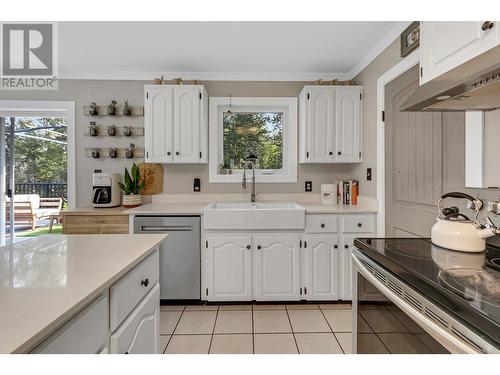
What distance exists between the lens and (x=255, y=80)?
2.97 m

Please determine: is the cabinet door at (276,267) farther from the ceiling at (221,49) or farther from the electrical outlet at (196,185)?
the ceiling at (221,49)

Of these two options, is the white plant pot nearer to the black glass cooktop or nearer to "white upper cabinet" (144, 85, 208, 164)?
"white upper cabinet" (144, 85, 208, 164)

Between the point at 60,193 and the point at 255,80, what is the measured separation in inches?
103

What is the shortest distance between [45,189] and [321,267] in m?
3.19

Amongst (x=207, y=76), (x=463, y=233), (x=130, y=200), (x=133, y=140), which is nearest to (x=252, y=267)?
(x=130, y=200)

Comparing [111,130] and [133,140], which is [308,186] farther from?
[111,130]

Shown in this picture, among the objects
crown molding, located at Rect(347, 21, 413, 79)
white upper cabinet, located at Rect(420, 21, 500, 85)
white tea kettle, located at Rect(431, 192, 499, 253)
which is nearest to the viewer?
white upper cabinet, located at Rect(420, 21, 500, 85)

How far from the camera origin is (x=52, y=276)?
2.72ft

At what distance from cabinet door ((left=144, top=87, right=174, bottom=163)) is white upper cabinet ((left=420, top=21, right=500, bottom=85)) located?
2.14 metres

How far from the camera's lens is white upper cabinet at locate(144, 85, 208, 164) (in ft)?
8.70

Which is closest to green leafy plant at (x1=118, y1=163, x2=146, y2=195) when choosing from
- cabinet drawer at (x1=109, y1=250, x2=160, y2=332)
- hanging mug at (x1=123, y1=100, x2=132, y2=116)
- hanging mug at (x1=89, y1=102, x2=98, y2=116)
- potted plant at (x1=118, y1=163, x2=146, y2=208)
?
potted plant at (x1=118, y1=163, x2=146, y2=208)

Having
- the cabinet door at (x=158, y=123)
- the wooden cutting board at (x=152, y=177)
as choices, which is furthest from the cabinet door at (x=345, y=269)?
the wooden cutting board at (x=152, y=177)

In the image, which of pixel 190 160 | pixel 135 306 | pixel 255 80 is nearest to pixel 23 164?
pixel 190 160

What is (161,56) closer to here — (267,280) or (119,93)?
(119,93)
